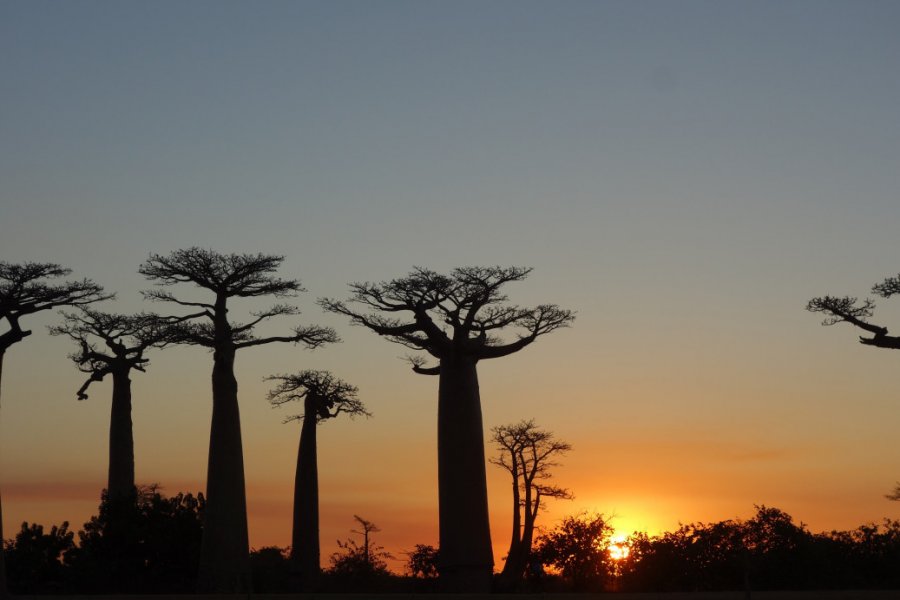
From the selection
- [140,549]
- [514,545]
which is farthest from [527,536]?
[140,549]

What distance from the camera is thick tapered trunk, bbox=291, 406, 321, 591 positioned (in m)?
24.0

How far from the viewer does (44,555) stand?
888 inches

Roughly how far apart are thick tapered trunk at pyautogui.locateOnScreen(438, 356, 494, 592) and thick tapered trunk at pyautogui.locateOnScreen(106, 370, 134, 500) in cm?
820

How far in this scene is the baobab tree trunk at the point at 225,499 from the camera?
20703 mm

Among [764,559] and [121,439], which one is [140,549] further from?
[764,559]

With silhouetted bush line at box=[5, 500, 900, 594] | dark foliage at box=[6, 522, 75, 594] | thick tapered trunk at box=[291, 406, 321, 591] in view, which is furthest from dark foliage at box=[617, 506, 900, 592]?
dark foliage at box=[6, 522, 75, 594]

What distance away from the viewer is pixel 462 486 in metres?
22.8

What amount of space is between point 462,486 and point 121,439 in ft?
30.2

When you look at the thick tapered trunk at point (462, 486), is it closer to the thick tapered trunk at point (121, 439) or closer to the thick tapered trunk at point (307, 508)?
the thick tapered trunk at point (307, 508)

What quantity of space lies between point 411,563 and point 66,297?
10356 mm

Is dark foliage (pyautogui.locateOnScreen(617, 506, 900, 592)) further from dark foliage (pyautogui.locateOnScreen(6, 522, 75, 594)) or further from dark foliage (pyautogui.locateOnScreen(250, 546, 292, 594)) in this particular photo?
dark foliage (pyautogui.locateOnScreen(6, 522, 75, 594))

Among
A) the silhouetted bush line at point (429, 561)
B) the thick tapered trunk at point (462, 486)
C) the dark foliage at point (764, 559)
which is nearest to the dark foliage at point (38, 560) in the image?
the silhouetted bush line at point (429, 561)

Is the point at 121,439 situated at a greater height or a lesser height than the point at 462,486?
greater

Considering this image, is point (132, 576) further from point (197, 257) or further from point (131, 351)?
point (131, 351)
